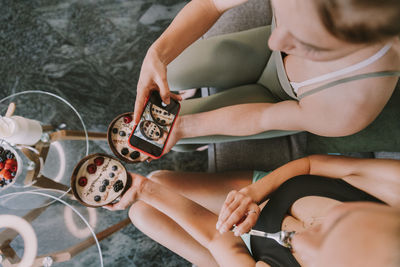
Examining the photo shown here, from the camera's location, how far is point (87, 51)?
5.07 ft

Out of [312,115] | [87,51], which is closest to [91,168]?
[312,115]

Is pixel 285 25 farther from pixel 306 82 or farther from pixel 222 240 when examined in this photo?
pixel 222 240

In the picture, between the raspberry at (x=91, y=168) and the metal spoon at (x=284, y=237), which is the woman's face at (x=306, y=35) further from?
the raspberry at (x=91, y=168)

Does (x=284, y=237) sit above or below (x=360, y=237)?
Result: below

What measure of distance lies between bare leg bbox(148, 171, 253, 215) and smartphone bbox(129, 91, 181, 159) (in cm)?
20

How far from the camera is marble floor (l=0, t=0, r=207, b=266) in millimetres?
1489

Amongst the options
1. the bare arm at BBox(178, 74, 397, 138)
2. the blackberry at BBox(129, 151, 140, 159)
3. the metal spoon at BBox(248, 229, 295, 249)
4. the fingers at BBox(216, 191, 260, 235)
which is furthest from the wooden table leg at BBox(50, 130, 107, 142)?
the metal spoon at BBox(248, 229, 295, 249)

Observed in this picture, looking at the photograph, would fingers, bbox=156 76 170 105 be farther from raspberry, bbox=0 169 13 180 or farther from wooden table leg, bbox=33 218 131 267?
wooden table leg, bbox=33 218 131 267

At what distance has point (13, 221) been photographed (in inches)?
40.4

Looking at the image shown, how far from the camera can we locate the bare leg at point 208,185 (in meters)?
0.96

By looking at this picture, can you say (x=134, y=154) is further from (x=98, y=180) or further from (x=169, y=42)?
(x=169, y=42)

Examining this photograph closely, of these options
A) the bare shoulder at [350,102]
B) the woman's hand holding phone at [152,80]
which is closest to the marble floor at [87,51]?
the woman's hand holding phone at [152,80]

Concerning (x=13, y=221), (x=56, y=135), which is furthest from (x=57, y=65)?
(x=13, y=221)

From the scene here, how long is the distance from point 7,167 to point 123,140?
44 cm
